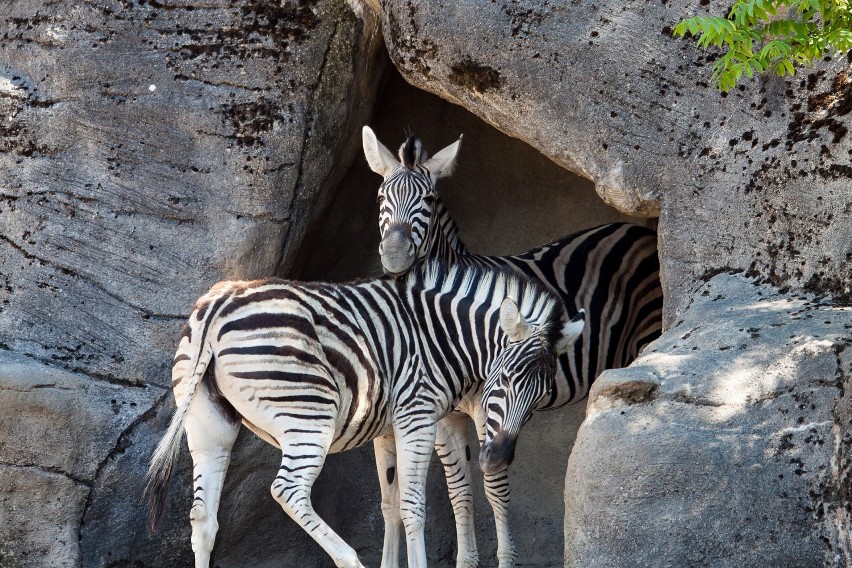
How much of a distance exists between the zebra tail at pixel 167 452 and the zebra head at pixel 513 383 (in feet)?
6.56

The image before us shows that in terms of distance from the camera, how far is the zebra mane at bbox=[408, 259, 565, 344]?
7.79 metres

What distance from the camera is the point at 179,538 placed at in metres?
8.02

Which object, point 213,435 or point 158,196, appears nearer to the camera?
point 213,435

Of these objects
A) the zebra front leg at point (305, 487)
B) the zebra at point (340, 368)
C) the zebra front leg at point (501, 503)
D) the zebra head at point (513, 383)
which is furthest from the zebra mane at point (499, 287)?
the zebra front leg at point (305, 487)

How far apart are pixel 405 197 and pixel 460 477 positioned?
224 centimetres

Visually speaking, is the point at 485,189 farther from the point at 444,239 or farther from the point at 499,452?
the point at 499,452

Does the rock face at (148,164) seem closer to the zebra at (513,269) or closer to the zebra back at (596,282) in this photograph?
the zebra at (513,269)

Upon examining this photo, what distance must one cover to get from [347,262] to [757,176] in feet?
13.3

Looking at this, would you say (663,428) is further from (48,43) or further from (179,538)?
(48,43)

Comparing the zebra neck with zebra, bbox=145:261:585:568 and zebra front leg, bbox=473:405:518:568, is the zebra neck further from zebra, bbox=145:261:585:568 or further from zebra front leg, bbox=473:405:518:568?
zebra front leg, bbox=473:405:518:568

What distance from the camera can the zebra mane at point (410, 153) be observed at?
831cm

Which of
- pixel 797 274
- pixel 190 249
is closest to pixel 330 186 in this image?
pixel 190 249

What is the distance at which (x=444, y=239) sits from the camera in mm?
8430

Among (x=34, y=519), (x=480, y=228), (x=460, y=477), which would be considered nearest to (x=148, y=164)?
(x=34, y=519)
